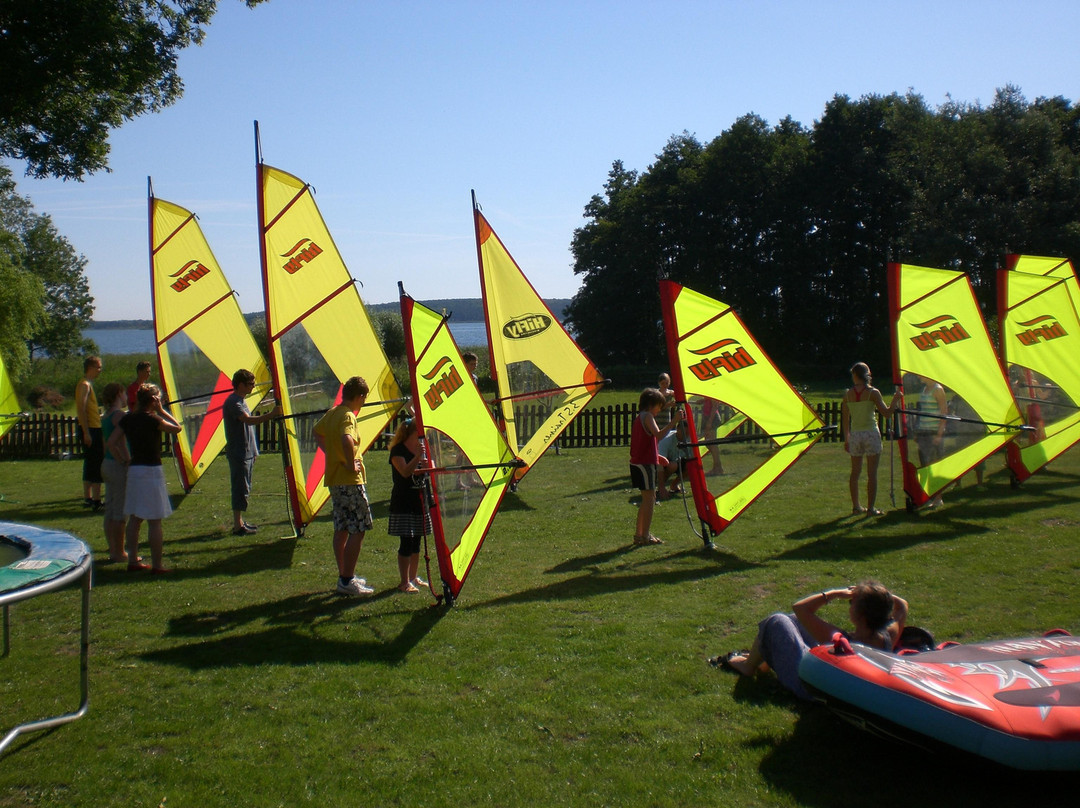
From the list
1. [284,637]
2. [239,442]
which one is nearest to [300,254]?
[239,442]

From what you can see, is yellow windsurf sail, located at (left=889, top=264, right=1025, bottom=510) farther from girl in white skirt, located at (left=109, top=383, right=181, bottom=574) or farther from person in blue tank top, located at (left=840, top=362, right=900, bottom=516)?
girl in white skirt, located at (left=109, top=383, right=181, bottom=574)

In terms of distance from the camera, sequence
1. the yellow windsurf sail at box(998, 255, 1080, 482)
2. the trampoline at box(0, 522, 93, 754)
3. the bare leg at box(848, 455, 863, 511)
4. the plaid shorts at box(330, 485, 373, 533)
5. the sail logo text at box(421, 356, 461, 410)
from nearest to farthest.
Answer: the trampoline at box(0, 522, 93, 754)
the sail logo text at box(421, 356, 461, 410)
the plaid shorts at box(330, 485, 373, 533)
the bare leg at box(848, 455, 863, 511)
the yellow windsurf sail at box(998, 255, 1080, 482)

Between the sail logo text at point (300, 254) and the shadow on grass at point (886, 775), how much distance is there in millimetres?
7077

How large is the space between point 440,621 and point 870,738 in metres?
3.24

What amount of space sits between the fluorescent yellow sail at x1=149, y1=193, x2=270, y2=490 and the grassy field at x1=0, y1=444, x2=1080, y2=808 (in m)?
2.18

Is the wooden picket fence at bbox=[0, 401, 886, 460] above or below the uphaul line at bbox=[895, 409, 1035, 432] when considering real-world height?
below

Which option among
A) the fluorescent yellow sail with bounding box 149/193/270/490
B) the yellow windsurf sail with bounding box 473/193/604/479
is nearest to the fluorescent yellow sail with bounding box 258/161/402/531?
the fluorescent yellow sail with bounding box 149/193/270/490

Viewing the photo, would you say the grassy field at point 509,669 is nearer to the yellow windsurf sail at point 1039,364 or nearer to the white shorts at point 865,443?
the white shorts at point 865,443

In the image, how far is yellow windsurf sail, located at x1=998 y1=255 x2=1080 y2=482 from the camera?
38.0ft

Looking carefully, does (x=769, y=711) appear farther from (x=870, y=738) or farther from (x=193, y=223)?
(x=193, y=223)

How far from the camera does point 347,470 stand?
23.1 ft

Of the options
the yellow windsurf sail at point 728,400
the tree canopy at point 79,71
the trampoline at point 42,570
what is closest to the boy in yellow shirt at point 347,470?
the trampoline at point 42,570

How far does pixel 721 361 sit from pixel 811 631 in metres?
3.82

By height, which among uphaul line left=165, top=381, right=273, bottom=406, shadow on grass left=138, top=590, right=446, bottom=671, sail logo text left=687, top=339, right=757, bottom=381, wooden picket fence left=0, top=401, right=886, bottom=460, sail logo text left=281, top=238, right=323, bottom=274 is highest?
sail logo text left=281, top=238, right=323, bottom=274
